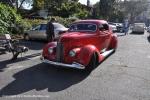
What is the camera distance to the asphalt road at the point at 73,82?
6516 mm

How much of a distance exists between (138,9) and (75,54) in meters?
83.1

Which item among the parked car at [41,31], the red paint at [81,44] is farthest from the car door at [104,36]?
the parked car at [41,31]

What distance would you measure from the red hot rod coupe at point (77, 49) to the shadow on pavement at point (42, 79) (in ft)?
1.07

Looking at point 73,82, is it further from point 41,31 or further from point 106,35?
point 41,31

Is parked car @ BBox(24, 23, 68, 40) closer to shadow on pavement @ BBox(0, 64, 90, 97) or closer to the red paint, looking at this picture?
the red paint

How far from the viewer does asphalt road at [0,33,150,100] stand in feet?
21.4

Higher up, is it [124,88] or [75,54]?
[75,54]

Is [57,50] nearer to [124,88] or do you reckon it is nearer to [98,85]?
[98,85]

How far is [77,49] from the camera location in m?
8.88

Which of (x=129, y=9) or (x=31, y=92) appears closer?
(x=31, y=92)

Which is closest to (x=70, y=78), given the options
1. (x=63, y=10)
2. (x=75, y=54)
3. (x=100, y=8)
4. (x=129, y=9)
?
(x=75, y=54)

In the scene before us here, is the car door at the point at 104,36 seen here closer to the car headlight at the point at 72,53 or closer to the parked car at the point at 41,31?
the car headlight at the point at 72,53

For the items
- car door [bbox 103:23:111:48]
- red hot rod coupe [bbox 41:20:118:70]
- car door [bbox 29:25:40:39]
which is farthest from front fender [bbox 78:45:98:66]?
car door [bbox 29:25:40:39]

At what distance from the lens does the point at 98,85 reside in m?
7.43
